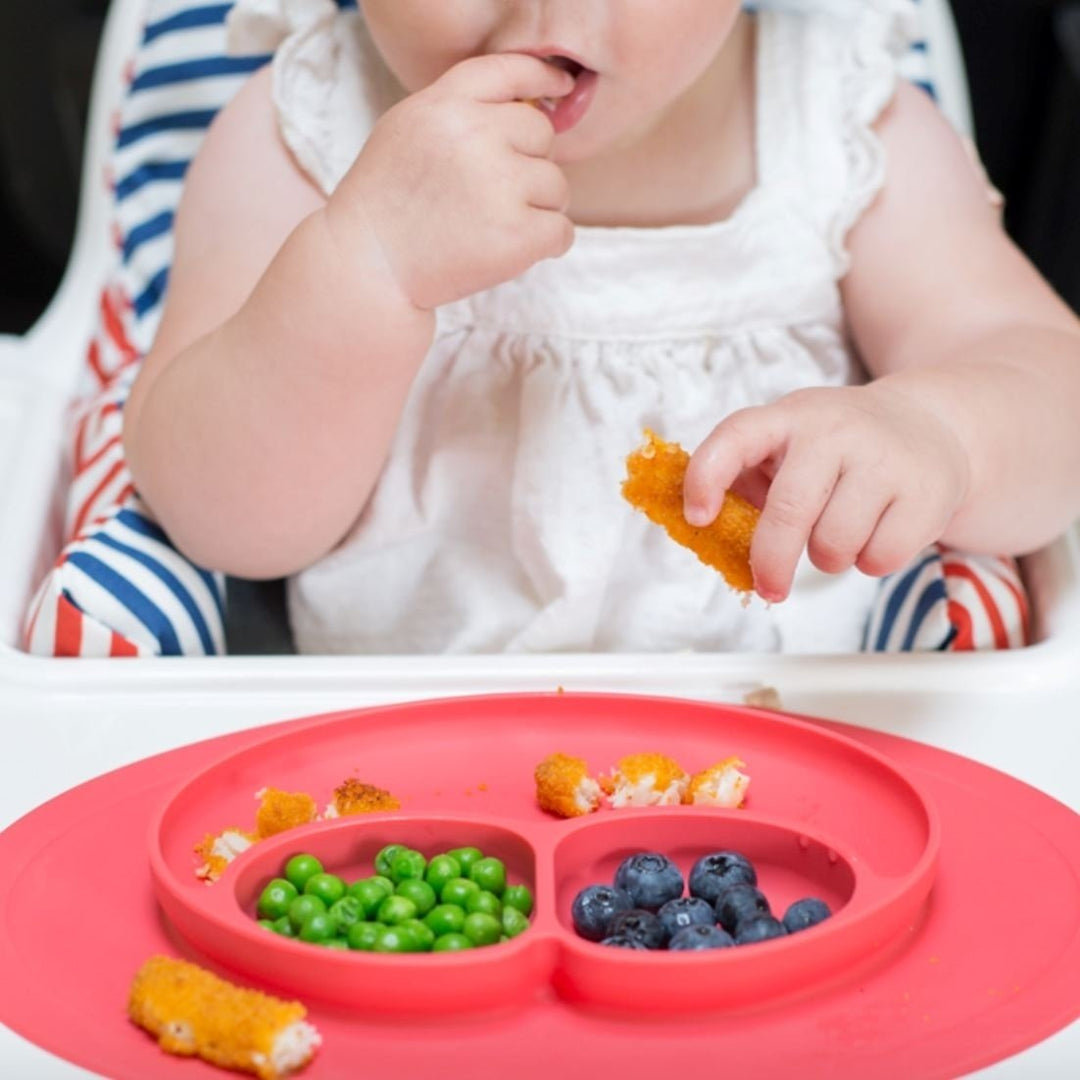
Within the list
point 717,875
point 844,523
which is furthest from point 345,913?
point 844,523

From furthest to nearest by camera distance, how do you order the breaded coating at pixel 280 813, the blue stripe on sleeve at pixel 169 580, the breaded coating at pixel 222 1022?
the blue stripe on sleeve at pixel 169 580 → the breaded coating at pixel 280 813 → the breaded coating at pixel 222 1022

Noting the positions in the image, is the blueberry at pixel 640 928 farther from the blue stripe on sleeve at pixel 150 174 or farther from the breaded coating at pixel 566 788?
the blue stripe on sleeve at pixel 150 174

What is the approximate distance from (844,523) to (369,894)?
22 cm

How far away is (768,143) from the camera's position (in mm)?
854

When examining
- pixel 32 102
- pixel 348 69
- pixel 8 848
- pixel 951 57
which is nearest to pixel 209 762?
pixel 8 848

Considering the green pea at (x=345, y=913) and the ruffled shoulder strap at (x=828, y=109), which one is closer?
the green pea at (x=345, y=913)

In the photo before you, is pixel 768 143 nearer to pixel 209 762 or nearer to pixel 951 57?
pixel 951 57

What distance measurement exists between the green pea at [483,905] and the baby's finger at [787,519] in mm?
159

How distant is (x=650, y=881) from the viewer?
50 centimetres

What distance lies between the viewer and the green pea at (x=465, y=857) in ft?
1.70

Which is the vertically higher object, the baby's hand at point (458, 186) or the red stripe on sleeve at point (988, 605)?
the baby's hand at point (458, 186)

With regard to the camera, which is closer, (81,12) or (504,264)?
(504,264)

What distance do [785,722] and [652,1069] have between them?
191 millimetres

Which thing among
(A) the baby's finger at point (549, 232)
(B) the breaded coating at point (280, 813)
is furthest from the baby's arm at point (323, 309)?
(B) the breaded coating at point (280, 813)
